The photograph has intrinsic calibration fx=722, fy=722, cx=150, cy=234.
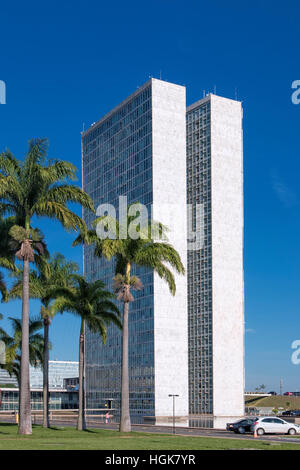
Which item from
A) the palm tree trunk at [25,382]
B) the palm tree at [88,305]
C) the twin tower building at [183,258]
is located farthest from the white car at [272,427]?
the twin tower building at [183,258]

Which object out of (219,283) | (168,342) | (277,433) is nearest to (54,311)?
(277,433)

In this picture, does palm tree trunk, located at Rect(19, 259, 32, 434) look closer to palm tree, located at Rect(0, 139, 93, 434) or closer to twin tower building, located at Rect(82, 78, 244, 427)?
palm tree, located at Rect(0, 139, 93, 434)

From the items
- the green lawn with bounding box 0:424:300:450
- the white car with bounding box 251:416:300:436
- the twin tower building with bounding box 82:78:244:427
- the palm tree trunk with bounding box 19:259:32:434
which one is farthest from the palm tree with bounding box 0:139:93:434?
the twin tower building with bounding box 82:78:244:427

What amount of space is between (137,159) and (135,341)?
111 ft

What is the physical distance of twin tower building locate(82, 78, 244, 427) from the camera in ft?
418

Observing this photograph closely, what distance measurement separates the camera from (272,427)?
182 ft

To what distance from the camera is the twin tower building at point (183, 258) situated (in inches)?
5017

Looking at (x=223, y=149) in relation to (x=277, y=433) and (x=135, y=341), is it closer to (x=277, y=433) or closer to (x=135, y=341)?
(x=135, y=341)

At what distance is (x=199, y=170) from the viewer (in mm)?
140875

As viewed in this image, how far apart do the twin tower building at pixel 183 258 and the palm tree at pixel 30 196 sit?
8161 cm

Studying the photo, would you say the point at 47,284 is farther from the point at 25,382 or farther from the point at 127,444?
the point at 127,444

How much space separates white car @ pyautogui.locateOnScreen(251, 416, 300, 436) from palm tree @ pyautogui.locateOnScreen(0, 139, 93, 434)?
68.0ft
